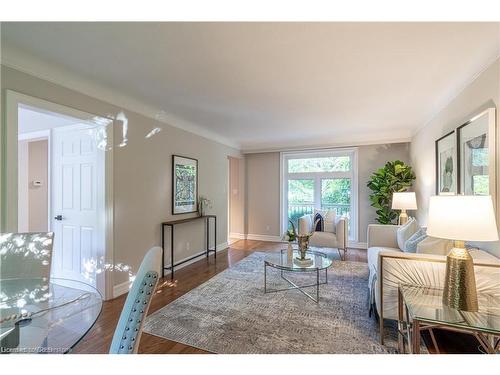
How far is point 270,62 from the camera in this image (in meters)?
2.14

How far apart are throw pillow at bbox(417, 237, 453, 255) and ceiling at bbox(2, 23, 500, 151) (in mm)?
1517

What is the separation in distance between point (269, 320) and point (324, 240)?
238 cm

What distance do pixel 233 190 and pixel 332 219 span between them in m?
2.79

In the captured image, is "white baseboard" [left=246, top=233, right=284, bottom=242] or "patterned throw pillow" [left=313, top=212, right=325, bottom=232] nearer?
"patterned throw pillow" [left=313, top=212, right=325, bottom=232]

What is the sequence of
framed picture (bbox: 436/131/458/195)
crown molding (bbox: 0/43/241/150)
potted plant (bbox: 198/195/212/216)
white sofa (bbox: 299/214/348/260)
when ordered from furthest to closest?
1. potted plant (bbox: 198/195/212/216)
2. white sofa (bbox: 299/214/348/260)
3. framed picture (bbox: 436/131/458/195)
4. crown molding (bbox: 0/43/241/150)

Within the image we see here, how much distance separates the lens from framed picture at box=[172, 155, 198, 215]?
382 centimetres

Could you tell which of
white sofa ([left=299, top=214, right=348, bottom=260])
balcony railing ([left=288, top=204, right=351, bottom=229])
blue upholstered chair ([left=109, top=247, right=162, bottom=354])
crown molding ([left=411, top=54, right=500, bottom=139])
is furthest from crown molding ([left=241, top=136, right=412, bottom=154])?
blue upholstered chair ([left=109, top=247, right=162, bottom=354])

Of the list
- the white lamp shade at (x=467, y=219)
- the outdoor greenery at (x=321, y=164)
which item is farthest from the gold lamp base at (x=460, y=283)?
the outdoor greenery at (x=321, y=164)

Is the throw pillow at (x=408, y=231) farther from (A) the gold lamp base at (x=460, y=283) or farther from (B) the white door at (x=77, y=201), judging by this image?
(B) the white door at (x=77, y=201)

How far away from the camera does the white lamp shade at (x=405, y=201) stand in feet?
11.9

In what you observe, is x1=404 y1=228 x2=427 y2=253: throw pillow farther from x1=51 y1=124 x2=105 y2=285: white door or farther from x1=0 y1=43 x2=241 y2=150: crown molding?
x1=0 y1=43 x2=241 y2=150: crown molding

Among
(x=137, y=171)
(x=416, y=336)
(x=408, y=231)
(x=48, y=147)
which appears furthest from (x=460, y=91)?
(x=48, y=147)
